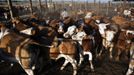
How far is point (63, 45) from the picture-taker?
7.96 m

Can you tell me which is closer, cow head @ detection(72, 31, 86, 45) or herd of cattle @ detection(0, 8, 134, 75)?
herd of cattle @ detection(0, 8, 134, 75)

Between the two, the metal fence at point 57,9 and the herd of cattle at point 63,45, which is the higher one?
the herd of cattle at point 63,45

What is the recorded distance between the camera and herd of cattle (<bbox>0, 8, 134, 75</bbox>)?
7.16 metres

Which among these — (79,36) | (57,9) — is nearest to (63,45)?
(79,36)

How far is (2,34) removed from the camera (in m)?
8.13

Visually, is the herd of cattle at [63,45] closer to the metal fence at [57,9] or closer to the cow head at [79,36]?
the cow head at [79,36]

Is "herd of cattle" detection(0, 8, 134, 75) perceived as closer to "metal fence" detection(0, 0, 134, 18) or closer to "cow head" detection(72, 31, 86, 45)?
"cow head" detection(72, 31, 86, 45)

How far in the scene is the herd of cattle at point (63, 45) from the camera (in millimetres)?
7162

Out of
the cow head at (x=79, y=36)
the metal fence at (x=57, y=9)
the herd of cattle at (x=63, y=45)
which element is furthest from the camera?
the metal fence at (x=57, y=9)

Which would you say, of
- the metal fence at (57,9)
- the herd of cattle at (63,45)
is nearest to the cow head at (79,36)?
the herd of cattle at (63,45)

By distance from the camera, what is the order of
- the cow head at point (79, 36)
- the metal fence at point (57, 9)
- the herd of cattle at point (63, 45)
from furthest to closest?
the metal fence at point (57, 9) → the cow head at point (79, 36) → the herd of cattle at point (63, 45)

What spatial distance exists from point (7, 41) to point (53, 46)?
1480 mm

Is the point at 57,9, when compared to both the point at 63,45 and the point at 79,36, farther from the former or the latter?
the point at 63,45

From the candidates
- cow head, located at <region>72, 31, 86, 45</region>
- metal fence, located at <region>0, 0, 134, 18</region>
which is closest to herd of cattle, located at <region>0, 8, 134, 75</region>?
cow head, located at <region>72, 31, 86, 45</region>
